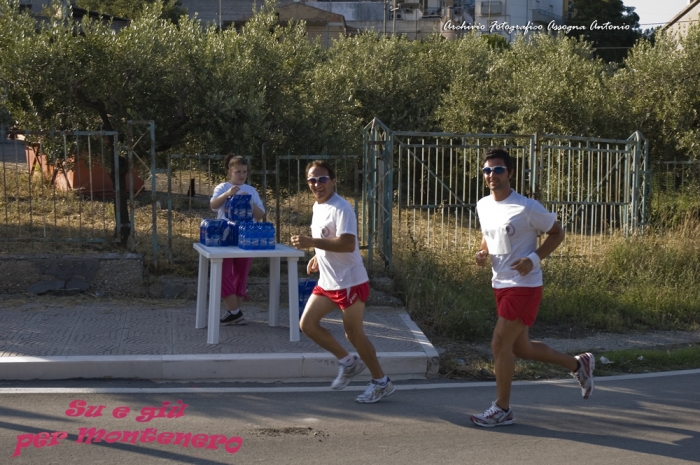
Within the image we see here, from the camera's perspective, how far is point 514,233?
5203 mm

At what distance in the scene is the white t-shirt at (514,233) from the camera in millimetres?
5195

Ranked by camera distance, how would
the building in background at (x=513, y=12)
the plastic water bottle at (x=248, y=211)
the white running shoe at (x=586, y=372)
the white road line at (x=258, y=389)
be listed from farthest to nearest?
1. the building in background at (x=513, y=12)
2. the plastic water bottle at (x=248, y=211)
3. the white road line at (x=258, y=389)
4. the white running shoe at (x=586, y=372)

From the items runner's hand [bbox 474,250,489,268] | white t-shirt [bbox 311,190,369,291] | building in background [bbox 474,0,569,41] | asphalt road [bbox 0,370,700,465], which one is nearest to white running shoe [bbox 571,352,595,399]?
asphalt road [bbox 0,370,700,465]

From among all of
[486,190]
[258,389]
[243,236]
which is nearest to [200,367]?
[258,389]

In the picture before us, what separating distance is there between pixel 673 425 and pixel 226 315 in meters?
4.33

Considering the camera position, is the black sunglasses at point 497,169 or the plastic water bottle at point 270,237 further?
the plastic water bottle at point 270,237

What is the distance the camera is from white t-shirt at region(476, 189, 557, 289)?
17.0ft

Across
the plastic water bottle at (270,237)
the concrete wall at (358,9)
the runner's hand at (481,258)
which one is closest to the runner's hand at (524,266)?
the runner's hand at (481,258)

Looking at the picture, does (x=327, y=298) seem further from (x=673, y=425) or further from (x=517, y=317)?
(x=673, y=425)

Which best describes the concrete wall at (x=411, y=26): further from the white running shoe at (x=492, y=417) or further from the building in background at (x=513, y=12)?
the white running shoe at (x=492, y=417)

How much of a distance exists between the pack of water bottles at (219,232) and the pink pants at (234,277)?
298 millimetres

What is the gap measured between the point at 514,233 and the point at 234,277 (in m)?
3.43

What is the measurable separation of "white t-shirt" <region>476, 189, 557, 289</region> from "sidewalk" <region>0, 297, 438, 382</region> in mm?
1891

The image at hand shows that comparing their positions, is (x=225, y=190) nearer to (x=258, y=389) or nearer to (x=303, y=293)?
(x=303, y=293)
